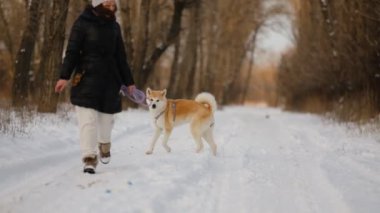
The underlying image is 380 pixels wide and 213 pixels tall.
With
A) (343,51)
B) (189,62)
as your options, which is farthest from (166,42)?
(189,62)

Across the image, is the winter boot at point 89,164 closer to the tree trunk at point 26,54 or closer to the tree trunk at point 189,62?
the tree trunk at point 26,54

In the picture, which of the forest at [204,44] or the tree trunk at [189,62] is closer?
the forest at [204,44]

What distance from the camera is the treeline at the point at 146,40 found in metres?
A: 13.7

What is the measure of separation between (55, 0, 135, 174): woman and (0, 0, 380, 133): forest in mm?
3774

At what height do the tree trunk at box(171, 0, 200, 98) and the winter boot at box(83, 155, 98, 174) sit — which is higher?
the tree trunk at box(171, 0, 200, 98)

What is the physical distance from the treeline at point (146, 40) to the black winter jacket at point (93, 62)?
22.3 feet

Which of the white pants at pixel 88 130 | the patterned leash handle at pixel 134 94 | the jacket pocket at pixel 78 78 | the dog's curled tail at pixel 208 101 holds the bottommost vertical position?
the white pants at pixel 88 130

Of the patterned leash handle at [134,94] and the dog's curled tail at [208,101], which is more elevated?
the patterned leash handle at [134,94]

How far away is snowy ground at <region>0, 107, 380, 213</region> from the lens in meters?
5.34

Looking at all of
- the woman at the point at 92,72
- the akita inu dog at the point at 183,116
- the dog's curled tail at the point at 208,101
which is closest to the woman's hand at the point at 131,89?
the woman at the point at 92,72

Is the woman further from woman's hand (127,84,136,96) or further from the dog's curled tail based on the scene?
the dog's curled tail

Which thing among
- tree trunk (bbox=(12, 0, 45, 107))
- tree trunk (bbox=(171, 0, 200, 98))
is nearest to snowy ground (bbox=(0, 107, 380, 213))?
tree trunk (bbox=(12, 0, 45, 107))

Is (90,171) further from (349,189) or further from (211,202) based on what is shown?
(349,189)

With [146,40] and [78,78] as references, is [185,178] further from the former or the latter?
[146,40]
